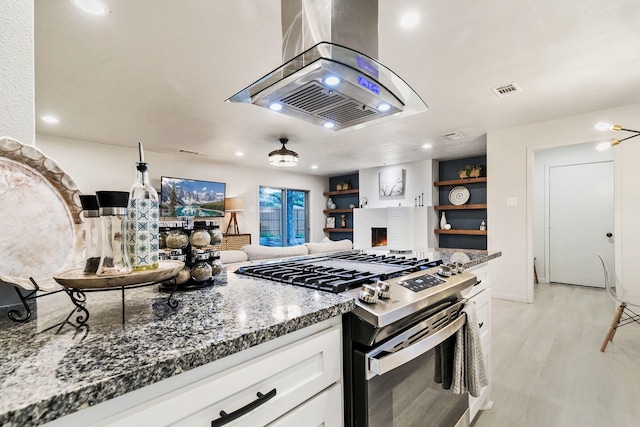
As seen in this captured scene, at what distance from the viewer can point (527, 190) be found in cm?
405

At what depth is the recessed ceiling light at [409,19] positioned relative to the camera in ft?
6.09

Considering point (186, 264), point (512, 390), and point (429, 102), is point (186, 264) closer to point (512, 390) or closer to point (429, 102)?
point (512, 390)

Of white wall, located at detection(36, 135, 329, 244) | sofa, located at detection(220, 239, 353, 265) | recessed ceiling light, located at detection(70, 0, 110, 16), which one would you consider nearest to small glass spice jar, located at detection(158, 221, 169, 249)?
recessed ceiling light, located at detection(70, 0, 110, 16)

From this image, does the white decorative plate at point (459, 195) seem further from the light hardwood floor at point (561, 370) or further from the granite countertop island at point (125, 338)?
the granite countertop island at point (125, 338)

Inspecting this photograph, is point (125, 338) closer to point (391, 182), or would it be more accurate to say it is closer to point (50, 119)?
point (50, 119)

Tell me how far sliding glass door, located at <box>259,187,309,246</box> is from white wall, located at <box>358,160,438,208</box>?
1.85 meters

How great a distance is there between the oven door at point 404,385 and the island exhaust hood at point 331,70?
1.00m

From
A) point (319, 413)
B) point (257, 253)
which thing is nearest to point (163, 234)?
point (319, 413)

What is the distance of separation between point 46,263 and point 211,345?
0.61 meters

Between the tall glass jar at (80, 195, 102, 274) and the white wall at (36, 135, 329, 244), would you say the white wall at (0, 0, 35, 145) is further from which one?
the white wall at (36, 135, 329, 244)

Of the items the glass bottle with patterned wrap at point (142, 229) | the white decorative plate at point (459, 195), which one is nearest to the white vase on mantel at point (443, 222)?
the white decorative plate at point (459, 195)

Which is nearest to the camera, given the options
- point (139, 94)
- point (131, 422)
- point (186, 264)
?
point (131, 422)

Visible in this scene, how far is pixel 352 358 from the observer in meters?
0.92

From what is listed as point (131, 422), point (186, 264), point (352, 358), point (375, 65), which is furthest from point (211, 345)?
point (375, 65)
